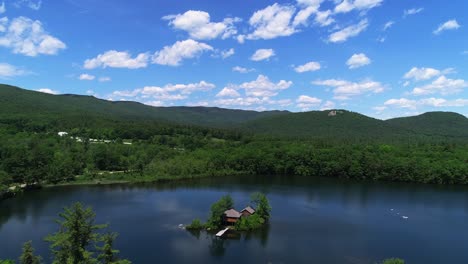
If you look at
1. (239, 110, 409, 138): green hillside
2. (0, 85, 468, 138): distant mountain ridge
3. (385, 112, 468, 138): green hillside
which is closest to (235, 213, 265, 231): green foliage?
(0, 85, 468, 138): distant mountain ridge

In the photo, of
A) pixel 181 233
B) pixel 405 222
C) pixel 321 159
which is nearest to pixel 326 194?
pixel 405 222

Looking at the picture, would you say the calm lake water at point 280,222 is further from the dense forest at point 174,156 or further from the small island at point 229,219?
the dense forest at point 174,156

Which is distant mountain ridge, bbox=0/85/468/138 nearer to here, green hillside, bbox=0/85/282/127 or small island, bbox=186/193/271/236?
green hillside, bbox=0/85/282/127

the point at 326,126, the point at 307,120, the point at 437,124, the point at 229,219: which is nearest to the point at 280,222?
the point at 229,219

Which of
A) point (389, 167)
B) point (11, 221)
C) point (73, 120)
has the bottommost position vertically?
point (11, 221)

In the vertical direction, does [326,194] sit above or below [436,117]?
below

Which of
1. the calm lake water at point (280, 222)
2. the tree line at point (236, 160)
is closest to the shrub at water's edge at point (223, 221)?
the calm lake water at point (280, 222)

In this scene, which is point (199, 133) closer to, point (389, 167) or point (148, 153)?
point (148, 153)
